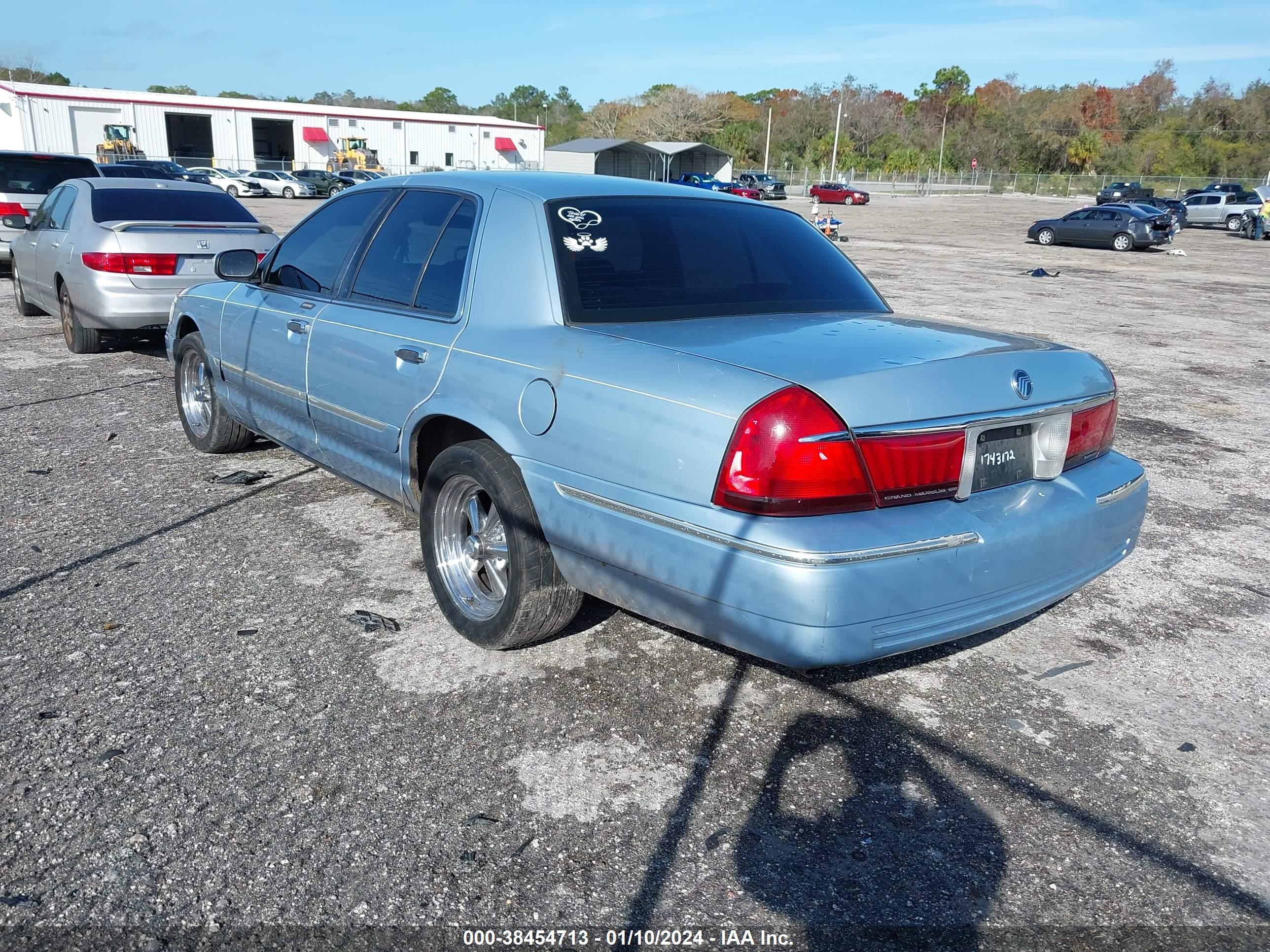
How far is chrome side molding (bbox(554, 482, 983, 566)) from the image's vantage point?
267 cm

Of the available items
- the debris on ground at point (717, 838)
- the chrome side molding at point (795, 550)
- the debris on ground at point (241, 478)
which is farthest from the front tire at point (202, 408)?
the debris on ground at point (717, 838)

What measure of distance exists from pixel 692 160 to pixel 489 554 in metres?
78.8

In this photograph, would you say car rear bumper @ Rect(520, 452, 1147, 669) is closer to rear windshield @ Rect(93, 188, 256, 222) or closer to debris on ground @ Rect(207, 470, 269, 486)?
debris on ground @ Rect(207, 470, 269, 486)

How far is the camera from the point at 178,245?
8.52m

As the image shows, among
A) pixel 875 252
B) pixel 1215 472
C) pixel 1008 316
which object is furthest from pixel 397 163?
pixel 1215 472

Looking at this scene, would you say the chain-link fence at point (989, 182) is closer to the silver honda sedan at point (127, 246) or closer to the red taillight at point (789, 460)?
the silver honda sedan at point (127, 246)

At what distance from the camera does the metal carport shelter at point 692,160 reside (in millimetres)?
74562

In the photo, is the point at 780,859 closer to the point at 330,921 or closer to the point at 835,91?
the point at 330,921

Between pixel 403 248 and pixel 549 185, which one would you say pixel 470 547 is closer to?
pixel 403 248

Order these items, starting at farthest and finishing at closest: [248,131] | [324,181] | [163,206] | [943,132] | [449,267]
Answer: [943,132] < [248,131] < [324,181] < [163,206] < [449,267]

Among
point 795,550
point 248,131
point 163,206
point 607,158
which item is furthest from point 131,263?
point 607,158

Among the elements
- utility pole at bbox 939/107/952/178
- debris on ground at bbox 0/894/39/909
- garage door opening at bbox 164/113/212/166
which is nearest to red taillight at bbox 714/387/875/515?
debris on ground at bbox 0/894/39/909

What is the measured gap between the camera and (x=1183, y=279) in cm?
2247

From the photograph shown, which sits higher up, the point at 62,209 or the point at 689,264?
the point at 689,264
